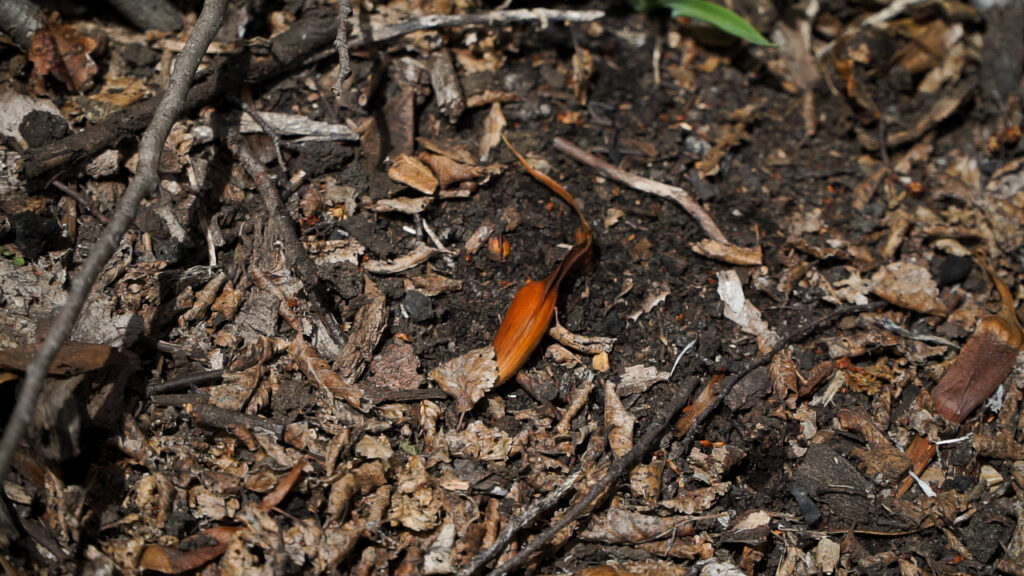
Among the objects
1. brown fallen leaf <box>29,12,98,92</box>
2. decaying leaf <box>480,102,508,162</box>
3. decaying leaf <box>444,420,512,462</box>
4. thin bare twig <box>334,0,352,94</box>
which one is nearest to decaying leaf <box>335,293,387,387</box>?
decaying leaf <box>444,420,512,462</box>

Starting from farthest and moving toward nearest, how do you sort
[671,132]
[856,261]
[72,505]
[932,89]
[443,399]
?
[932,89], [671,132], [856,261], [443,399], [72,505]

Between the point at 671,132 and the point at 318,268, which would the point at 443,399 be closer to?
the point at 318,268

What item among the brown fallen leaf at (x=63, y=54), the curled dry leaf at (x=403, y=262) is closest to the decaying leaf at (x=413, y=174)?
the curled dry leaf at (x=403, y=262)

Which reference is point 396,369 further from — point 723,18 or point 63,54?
point 723,18

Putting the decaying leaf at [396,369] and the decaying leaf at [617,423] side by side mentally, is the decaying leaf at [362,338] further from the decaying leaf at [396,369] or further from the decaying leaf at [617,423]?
the decaying leaf at [617,423]

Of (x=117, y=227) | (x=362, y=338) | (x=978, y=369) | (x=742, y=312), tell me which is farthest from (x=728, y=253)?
(x=117, y=227)

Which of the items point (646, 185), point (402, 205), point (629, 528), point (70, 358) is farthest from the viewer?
point (646, 185)

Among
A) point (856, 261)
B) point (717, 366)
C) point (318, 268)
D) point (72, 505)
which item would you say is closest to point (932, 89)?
point (856, 261)
